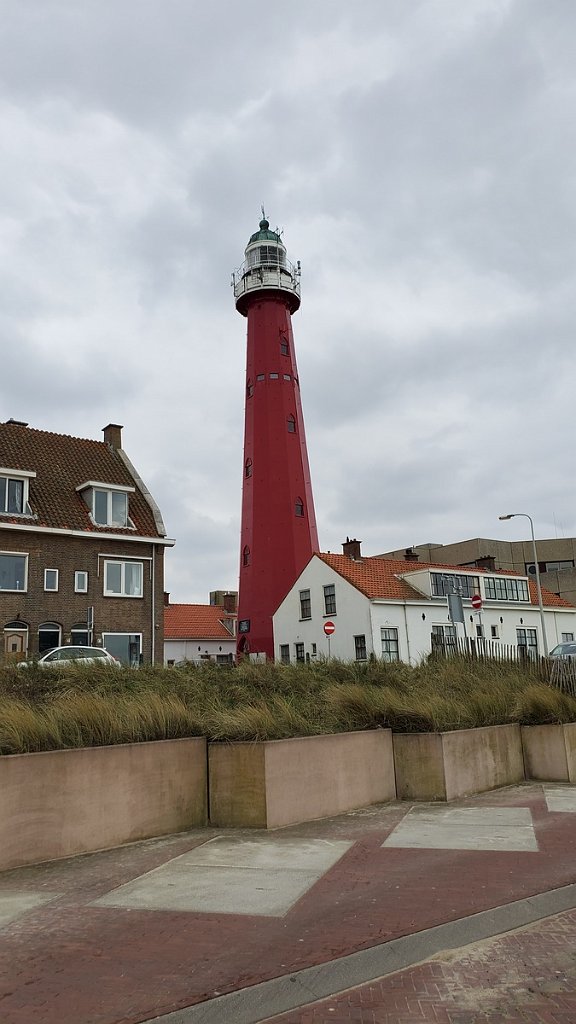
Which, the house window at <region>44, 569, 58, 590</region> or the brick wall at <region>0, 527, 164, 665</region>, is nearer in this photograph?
the brick wall at <region>0, 527, 164, 665</region>

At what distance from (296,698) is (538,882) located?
6158 mm

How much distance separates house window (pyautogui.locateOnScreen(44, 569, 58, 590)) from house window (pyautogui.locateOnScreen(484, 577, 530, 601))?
2432 centimetres

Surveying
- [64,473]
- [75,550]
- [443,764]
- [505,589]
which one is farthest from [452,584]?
[443,764]

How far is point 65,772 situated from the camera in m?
8.58

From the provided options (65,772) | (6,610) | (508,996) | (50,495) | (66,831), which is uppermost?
(50,495)

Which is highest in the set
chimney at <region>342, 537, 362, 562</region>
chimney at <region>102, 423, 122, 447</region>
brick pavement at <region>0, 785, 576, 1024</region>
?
chimney at <region>102, 423, 122, 447</region>

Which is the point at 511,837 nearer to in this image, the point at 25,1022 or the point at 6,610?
the point at 25,1022

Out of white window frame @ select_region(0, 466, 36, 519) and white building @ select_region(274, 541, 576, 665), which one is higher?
white window frame @ select_region(0, 466, 36, 519)

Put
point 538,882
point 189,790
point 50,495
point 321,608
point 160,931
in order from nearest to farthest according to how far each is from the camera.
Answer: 1. point 160,931
2. point 538,882
3. point 189,790
4. point 50,495
5. point 321,608

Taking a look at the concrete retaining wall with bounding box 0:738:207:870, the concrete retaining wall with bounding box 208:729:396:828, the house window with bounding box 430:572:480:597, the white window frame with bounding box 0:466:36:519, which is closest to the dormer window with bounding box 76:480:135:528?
the white window frame with bounding box 0:466:36:519

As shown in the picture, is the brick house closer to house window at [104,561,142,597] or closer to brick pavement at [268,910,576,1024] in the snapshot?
house window at [104,561,142,597]

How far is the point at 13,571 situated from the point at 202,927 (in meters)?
23.8

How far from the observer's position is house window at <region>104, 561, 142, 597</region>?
98.6 feet

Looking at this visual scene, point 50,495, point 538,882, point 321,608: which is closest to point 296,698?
point 538,882
